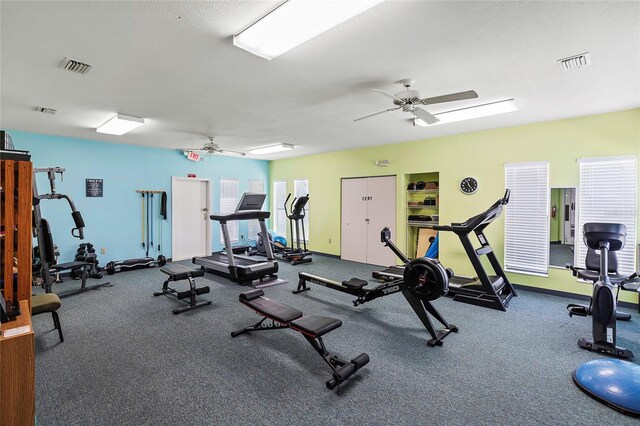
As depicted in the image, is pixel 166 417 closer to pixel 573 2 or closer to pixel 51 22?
pixel 51 22

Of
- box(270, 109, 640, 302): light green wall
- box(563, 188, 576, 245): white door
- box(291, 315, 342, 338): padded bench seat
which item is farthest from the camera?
box(563, 188, 576, 245): white door

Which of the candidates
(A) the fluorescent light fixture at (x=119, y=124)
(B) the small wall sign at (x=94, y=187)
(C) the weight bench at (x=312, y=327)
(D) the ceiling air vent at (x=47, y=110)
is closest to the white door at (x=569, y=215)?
(C) the weight bench at (x=312, y=327)

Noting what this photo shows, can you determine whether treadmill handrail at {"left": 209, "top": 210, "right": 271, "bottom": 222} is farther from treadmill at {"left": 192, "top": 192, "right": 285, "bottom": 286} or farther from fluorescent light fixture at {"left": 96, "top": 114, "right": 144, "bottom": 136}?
fluorescent light fixture at {"left": 96, "top": 114, "right": 144, "bottom": 136}

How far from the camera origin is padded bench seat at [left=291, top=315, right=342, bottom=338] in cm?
247

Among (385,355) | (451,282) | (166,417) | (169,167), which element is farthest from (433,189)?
(169,167)

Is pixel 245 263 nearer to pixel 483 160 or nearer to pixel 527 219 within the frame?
pixel 483 160

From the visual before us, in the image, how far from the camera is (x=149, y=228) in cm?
679

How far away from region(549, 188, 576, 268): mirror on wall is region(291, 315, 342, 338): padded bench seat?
3.98m

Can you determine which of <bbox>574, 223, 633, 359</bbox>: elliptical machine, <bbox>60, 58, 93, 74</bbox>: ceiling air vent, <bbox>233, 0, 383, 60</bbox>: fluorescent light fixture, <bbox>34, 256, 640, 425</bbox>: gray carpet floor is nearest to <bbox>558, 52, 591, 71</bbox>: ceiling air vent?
<bbox>574, 223, 633, 359</bbox>: elliptical machine

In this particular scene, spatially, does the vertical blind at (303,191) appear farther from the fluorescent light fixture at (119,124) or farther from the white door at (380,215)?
the fluorescent light fixture at (119,124)

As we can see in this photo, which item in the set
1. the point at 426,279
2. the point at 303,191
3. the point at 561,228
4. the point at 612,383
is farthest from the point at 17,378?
the point at 303,191

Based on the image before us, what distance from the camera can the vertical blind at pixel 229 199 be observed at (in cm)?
808

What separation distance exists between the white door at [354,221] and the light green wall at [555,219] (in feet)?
11.2

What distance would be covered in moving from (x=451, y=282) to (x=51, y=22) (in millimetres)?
5169
